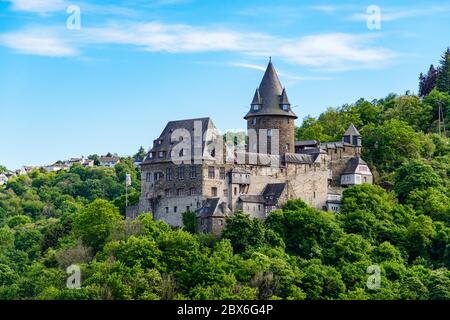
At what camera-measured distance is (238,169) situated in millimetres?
87375

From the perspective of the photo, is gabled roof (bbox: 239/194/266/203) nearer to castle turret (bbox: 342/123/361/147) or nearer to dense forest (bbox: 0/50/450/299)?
dense forest (bbox: 0/50/450/299)

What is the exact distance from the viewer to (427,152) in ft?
351

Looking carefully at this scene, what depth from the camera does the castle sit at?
86188 mm

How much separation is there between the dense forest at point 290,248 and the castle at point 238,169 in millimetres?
1258

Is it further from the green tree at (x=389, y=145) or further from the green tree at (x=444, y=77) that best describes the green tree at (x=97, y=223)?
the green tree at (x=444, y=77)

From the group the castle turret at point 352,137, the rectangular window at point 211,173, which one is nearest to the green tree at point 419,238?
the castle turret at point 352,137

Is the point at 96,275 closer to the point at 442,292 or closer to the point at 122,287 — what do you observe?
the point at 122,287

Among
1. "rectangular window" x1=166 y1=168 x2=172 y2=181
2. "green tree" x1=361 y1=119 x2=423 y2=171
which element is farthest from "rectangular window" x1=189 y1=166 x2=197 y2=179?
"green tree" x1=361 y1=119 x2=423 y2=171

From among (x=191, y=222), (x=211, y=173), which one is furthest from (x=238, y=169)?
(x=191, y=222)

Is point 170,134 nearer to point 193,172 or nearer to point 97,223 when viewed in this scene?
point 193,172

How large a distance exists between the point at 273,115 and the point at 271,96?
179 cm

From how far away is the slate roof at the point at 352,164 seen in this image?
9600 cm

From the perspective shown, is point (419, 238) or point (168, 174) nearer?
point (168, 174)

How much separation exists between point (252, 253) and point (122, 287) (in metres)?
8.39
